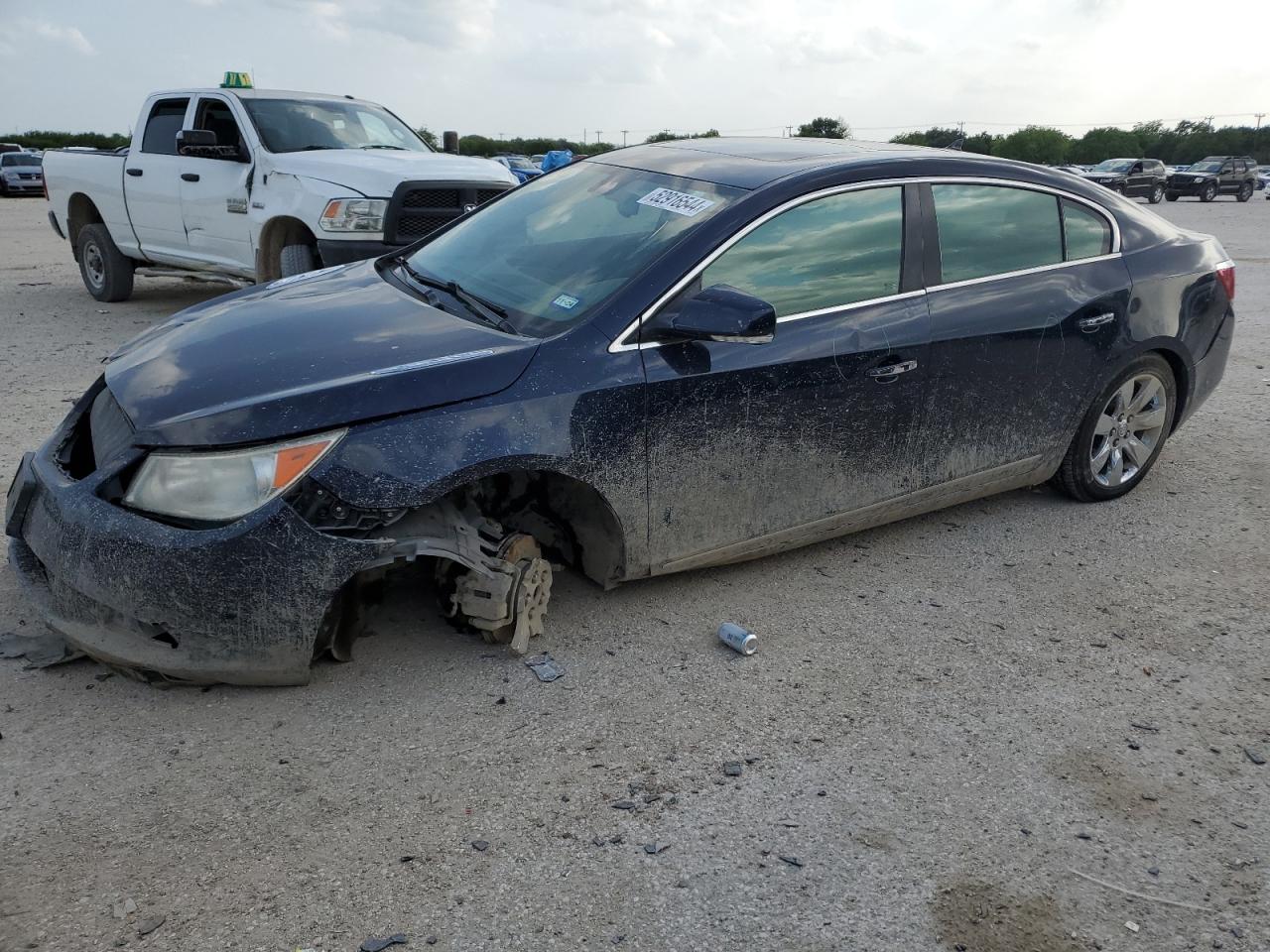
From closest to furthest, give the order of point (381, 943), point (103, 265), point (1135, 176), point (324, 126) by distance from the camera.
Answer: point (381, 943) < point (324, 126) < point (103, 265) < point (1135, 176)

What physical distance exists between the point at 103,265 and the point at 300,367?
8487 millimetres

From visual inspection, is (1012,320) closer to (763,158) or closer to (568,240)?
(763,158)

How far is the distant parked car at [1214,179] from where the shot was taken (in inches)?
1512

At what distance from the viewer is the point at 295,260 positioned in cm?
816

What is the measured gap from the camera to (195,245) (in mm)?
9242

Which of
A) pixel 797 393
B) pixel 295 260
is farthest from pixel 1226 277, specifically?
pixel 295 260

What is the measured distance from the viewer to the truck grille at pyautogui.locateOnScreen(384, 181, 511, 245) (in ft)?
25.6

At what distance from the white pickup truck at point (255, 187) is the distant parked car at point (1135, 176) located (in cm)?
3196

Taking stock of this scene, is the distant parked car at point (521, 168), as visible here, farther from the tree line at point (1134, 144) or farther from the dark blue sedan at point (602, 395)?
the tree line at point (1134, 144)

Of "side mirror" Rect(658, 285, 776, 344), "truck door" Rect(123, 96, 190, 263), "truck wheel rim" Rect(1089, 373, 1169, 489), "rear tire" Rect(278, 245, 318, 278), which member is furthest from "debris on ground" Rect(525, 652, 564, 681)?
"truck door" Rect(123, 96, 190, 263)

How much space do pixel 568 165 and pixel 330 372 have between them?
6.75 ft

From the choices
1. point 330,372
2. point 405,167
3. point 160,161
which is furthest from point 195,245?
point 330,372

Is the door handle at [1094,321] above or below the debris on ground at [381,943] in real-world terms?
above

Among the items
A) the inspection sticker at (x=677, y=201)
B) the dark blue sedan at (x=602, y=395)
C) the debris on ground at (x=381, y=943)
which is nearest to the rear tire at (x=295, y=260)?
the dark blue sedan at (x=602, y=395)
